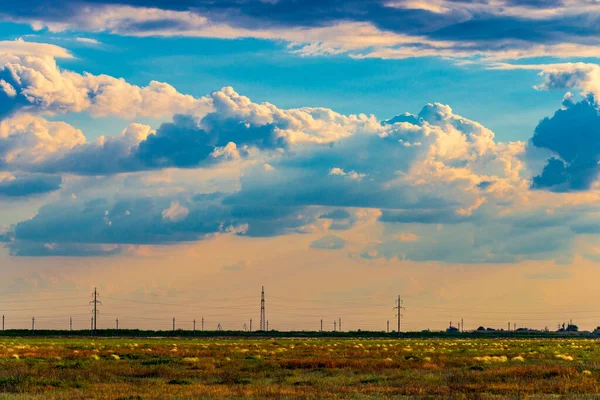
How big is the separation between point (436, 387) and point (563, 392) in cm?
552

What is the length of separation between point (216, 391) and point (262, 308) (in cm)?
14468

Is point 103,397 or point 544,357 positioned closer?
point 103,397

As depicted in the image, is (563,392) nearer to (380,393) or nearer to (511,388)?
(511,388)

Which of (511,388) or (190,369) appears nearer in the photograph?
(511,388)

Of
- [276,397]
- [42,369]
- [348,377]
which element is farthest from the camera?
[42,369]

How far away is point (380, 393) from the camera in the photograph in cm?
3456

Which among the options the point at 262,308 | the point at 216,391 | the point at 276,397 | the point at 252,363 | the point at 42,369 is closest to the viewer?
the point at 276,397

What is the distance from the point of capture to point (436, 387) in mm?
37062

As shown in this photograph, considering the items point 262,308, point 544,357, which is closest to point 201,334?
point 262,308

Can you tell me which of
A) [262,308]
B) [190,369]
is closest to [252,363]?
[190,369]

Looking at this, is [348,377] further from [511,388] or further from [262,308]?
[262,308]

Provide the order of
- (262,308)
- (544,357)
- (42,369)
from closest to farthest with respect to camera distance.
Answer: (42,369)
(544,357)
(262,308)

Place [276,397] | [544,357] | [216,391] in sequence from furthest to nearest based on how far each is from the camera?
[544,357] < [216,391] < [276,397]

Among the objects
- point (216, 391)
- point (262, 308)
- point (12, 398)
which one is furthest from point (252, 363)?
point (262, 308)
